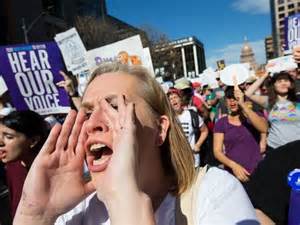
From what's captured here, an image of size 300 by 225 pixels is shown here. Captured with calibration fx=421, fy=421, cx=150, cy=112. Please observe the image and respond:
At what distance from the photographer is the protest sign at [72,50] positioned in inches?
224

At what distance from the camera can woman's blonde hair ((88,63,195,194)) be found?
1744 mm

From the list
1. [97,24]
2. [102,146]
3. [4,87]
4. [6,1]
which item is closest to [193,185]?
[102,146]

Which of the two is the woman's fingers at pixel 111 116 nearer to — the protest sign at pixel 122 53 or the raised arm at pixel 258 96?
the raised arm at pixel 258 96

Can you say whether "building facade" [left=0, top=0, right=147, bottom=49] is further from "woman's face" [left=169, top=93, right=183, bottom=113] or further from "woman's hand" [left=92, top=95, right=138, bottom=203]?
"woman's hand" [left=92, top=95, right=138, bottom=203]

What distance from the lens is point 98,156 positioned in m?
1.57

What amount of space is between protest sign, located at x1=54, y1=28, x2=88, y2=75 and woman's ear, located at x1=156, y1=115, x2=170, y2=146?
13.6 feet

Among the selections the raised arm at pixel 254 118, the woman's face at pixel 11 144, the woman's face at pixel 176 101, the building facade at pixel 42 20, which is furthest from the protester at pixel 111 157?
the building facade at pixel 42 20

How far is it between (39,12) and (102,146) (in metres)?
46.1

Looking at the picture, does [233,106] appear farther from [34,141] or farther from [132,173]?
[132,173]

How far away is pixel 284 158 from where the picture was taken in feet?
5.65

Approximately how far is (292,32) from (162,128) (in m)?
4.78

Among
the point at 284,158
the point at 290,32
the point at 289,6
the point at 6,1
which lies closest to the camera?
the point at 284,158

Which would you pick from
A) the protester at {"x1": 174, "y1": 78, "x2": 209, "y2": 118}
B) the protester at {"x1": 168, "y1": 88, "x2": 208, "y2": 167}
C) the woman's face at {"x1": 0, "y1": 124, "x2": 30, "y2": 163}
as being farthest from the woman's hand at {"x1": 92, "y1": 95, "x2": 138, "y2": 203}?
the protester at {"x1": 174, "y1": 78, "x2": 209, "y2": 118}

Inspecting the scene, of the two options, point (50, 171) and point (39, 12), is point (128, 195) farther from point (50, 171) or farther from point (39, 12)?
point (39, 12)
